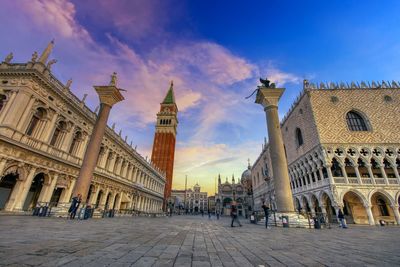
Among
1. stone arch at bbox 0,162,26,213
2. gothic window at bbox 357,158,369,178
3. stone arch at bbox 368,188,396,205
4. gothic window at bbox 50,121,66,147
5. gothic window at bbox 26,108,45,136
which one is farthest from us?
gothic window at bbox 357,158,369,178

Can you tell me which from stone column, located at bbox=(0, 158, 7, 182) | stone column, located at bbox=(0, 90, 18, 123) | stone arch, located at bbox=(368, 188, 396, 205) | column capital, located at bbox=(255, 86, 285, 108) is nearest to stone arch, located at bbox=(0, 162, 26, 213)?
stone column, located at bbox=(0, 158, 7, 182)

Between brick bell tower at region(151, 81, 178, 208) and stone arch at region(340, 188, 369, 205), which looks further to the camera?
brick bell tower at region(151, 81, 178, 208)

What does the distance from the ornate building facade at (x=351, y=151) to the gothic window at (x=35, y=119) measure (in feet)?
79.8

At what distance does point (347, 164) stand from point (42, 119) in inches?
1410

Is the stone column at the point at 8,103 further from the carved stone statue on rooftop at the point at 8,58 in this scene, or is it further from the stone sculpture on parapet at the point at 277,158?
the stone sculpture on parapet at the point at 277,158

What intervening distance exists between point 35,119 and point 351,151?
3551 cm

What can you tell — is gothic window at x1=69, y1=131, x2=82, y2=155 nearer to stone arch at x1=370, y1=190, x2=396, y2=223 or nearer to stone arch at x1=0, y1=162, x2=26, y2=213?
stone arch at x1=0, y1=162, x2=26, y2=213

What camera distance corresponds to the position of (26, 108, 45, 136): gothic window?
15909mm

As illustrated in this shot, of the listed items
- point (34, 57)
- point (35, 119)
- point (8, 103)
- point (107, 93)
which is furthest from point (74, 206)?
point (34, 57)

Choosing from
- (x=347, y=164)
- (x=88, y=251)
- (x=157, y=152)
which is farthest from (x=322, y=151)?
(x=157, y=152)

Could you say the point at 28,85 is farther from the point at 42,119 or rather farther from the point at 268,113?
the point at 268,113

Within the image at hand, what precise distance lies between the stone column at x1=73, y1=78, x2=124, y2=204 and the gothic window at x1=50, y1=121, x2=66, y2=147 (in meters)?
7.64

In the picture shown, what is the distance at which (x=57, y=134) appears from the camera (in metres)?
18.7

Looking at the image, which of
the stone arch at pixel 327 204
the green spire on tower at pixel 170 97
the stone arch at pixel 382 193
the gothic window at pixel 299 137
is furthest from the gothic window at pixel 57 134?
the green spire on tower at pixel 170 97
